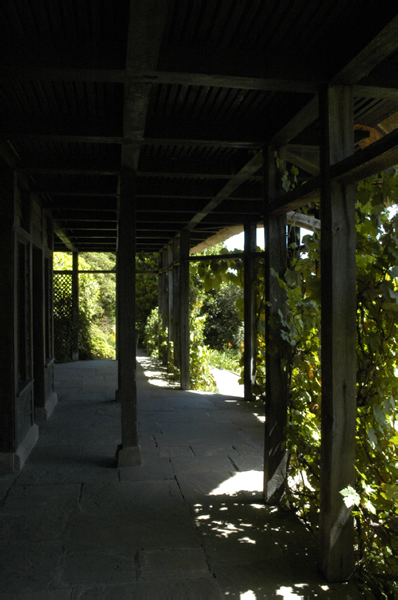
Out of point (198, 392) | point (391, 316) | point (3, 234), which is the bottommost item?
point (198, 392)

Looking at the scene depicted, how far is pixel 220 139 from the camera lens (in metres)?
3.33

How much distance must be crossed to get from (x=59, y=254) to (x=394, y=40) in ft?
41.0

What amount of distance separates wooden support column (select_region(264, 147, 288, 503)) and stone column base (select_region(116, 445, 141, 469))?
128 centimetres

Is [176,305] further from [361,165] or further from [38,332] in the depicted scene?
[361,165]

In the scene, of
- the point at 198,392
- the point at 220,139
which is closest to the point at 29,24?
the point at 220,139

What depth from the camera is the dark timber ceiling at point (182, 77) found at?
6.87ft

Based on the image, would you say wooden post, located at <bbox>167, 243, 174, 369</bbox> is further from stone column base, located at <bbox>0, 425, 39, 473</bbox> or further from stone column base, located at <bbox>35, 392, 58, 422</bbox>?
stone column base, located at <bbox>0, 425, 39, 473</bbox>

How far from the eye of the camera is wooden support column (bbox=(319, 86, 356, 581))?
2.38m

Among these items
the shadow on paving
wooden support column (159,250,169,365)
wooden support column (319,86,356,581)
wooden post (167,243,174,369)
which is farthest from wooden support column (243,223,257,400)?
wooden support column (159,250,169,365)

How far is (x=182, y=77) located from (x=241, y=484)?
289cm

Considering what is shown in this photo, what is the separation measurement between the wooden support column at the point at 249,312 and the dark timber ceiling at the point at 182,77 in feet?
7.73

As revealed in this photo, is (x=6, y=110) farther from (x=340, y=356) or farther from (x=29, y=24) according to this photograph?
(x=340, y=356)

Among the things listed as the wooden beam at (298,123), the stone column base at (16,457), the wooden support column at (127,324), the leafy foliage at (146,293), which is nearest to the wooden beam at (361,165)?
the wooden beam at (298,123)

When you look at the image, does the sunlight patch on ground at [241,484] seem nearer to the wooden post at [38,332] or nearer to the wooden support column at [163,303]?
the wooden post at [38,332]
